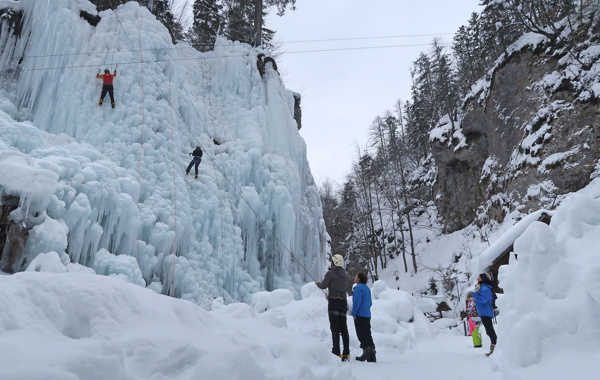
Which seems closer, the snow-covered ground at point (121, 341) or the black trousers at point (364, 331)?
the snow-covered ground at point (121, 341)

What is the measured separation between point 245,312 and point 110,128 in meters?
6.20

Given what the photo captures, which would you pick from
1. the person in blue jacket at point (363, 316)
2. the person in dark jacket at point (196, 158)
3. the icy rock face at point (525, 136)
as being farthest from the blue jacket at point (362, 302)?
the icy rock face at point (525, 136)

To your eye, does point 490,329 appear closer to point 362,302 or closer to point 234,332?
point 362,302

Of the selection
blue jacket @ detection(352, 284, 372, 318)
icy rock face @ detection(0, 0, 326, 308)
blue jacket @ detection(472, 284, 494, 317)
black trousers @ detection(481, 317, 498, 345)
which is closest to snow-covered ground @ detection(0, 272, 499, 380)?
blue jacket @ detection(352, 284, 372, 318)

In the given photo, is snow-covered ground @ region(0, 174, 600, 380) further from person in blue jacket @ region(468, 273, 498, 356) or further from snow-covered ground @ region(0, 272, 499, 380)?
person in blue jacket @ region(468, 273, 498, 356)

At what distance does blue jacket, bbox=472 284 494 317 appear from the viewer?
5676mm

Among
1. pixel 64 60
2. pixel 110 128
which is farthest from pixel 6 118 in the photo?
pixel 64 60

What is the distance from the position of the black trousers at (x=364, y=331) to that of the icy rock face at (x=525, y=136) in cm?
1117

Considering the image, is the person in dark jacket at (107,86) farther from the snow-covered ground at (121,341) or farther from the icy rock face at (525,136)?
the icy rock face at (525,136)

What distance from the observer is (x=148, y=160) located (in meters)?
8.96

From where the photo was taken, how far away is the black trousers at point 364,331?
4.95 m

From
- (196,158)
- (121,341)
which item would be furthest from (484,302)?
(196,158)

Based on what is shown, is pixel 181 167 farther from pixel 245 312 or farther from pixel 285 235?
pixel 245 312

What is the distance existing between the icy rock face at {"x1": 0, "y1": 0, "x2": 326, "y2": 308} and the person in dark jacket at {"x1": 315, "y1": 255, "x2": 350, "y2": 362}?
3.85m
